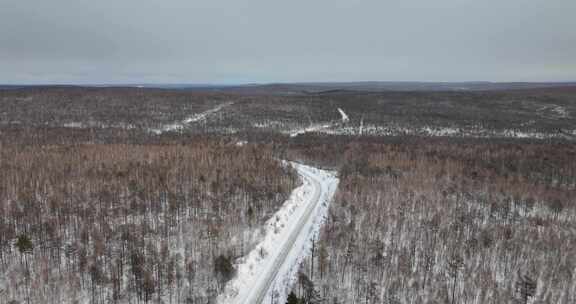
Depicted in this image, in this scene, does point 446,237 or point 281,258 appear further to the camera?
point 446,237

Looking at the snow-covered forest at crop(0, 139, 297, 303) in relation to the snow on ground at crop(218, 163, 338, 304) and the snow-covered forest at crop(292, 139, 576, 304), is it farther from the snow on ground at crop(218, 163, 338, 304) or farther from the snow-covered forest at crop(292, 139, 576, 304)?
the snow-covered forest at crop(292, 139, 576, 304)

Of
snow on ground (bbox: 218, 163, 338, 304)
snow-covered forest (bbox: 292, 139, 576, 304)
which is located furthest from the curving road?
snow-covered forest (bbox: 292, 139, 576, 304)

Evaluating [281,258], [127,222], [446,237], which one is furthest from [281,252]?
[446,237]

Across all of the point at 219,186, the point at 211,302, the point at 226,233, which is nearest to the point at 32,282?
the point at 211,302

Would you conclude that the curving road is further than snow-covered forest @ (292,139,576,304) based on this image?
No

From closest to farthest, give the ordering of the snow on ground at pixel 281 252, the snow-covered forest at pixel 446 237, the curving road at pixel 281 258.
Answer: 1. the curving road at pixel 281 258
2. the snow on ground at pixel 281 252
3. the snow-covered forest at pixel 446 237

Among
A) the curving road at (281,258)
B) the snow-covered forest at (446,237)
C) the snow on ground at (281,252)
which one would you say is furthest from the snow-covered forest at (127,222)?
the snow-covered forest at (446,237)

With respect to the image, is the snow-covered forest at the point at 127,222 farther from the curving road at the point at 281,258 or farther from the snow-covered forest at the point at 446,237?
the snow-covered forest at the point at 446,237

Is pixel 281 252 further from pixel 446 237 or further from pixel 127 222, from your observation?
pixel 446 237
